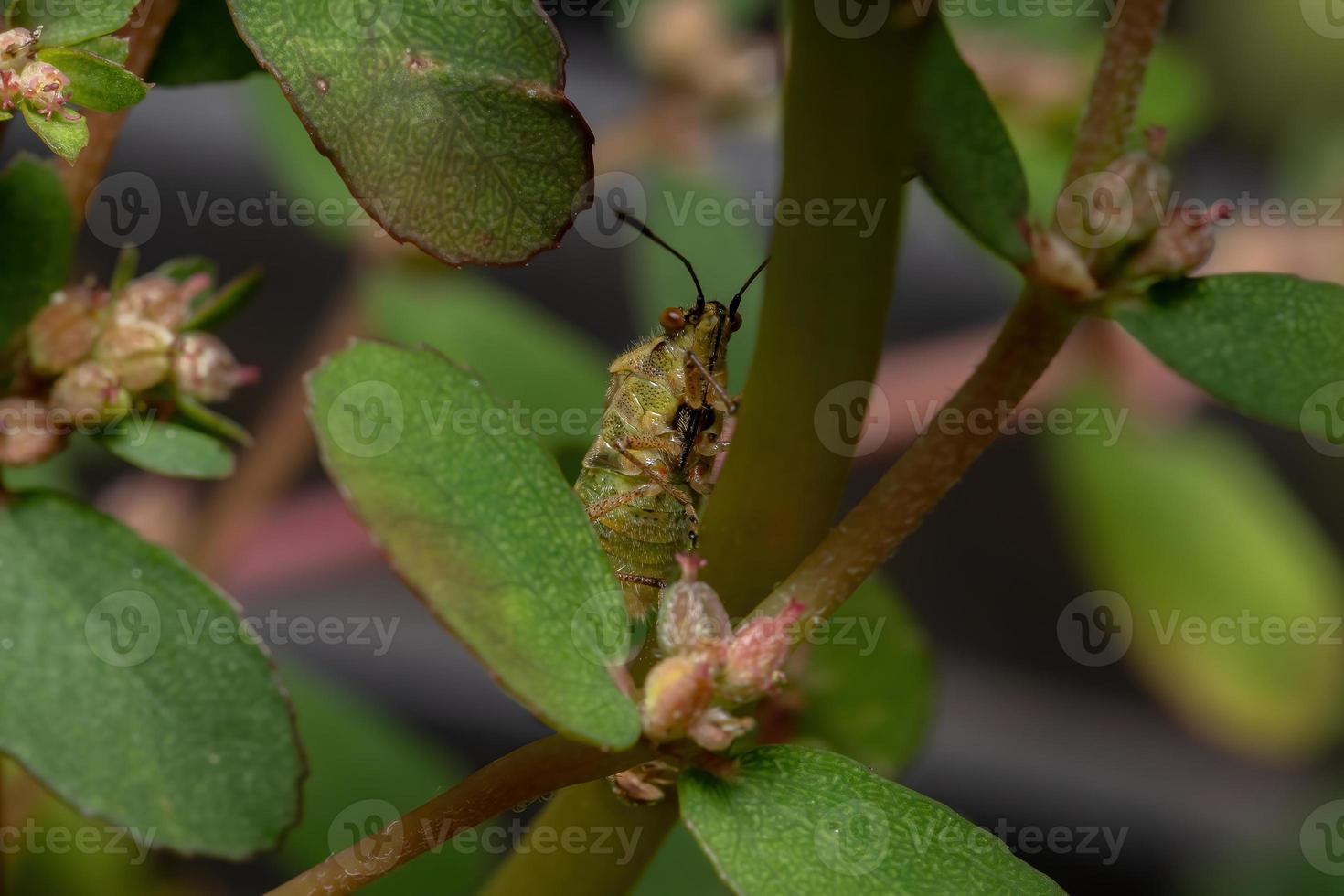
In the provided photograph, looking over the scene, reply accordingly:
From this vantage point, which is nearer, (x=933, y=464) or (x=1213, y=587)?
(x=933, y=464)

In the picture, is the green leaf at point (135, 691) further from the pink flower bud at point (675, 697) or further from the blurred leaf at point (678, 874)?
the blurred leaf at point (678, 874)

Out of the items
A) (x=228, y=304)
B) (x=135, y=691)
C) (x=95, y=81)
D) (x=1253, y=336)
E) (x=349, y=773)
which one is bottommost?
(x=349, y=773)

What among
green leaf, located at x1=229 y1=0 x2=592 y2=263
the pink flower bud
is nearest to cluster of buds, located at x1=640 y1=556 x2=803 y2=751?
the pink flower bud

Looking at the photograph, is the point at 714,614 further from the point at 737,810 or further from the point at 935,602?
the point at 935,602

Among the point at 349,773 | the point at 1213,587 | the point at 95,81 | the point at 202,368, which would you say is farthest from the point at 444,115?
the point at 1213,587

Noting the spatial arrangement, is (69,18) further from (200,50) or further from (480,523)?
(480,523)

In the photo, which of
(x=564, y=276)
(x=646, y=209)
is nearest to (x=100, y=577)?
(x=646, y=209)

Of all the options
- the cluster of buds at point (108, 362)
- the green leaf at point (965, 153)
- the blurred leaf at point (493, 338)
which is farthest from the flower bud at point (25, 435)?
the blurred leaf at point (493, 338)
